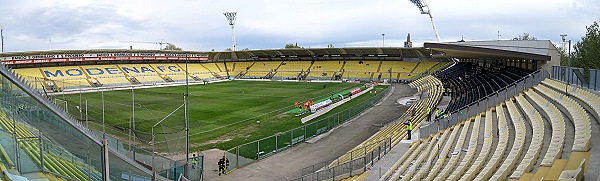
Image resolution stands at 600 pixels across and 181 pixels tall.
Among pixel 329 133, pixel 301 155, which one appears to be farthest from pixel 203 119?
pixel 301 155

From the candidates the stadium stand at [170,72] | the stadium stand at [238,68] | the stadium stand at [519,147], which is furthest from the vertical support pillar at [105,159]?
the stadium stand at [238,68]

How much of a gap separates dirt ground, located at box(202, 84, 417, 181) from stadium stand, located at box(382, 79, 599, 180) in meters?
4.08

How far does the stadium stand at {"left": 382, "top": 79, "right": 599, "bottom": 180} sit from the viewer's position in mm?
7812

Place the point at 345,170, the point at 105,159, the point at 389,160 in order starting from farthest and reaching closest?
the point at 389,160 < the point at 345,170 < the point at 105,159

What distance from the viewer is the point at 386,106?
1236 inches

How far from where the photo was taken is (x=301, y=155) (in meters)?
17.6

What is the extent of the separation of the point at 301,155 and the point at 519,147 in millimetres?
9327

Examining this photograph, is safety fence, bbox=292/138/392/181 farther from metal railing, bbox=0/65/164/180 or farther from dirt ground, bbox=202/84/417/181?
metal railing, bbox=0/65/164/180

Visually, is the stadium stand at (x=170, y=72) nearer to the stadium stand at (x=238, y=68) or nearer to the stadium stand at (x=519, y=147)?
the stadium stand at (x=238, y=68)

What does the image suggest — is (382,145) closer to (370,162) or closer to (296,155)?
(370,162)

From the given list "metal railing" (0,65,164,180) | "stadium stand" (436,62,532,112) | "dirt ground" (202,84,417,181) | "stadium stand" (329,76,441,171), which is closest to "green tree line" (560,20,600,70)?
"stadium stand" (436,62,532,112)

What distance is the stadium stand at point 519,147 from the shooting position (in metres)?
7.81

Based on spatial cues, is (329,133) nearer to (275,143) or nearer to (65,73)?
(275,143)

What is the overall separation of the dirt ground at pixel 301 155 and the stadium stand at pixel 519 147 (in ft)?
13.4
